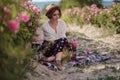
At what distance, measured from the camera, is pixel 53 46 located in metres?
9.38

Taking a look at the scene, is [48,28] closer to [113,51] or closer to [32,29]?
[32,29]

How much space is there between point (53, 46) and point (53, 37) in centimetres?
21

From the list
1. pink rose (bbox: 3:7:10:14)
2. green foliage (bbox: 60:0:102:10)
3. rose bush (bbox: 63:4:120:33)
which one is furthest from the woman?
green foliage (bbox: 60:0:102:10)

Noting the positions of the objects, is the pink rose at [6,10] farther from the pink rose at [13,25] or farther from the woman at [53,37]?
the woman at [53,37]

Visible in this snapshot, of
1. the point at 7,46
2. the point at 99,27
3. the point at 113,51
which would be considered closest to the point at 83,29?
the point at 99,27

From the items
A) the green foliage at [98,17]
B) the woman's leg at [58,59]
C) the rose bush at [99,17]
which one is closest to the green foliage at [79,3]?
the green foliage at [98,17]

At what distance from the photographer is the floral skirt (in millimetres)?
9359

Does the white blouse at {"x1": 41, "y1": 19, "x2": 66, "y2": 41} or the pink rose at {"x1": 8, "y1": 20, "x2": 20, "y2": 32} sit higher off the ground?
the white blouse at {"x1": 41, "y1": 19, "x2": 66, "y2": 41}

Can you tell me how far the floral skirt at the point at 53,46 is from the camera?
936cm

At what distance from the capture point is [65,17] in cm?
2059

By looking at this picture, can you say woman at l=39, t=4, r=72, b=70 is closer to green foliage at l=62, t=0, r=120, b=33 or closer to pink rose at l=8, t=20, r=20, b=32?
pink rose at l=8, t=20, r=20, b=32

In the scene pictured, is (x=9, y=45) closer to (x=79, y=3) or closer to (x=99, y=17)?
(x=99, y=17)

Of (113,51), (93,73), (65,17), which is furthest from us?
(65,17)

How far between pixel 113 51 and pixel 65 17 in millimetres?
8902
